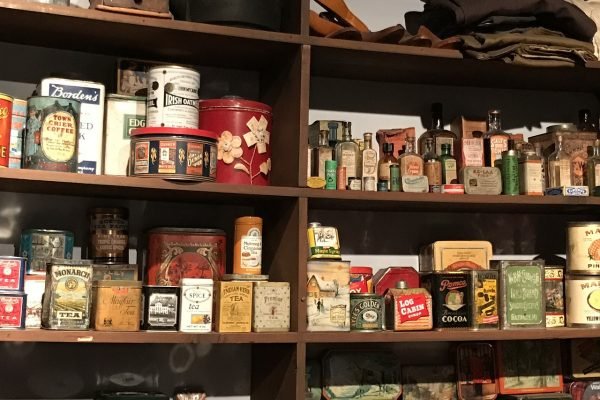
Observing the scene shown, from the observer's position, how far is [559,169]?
216 centimetres

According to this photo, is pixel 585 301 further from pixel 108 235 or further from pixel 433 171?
pixel 108 235

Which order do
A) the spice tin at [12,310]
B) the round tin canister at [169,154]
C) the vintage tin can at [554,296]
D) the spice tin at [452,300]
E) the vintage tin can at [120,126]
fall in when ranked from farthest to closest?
the vintage tin can at [554,296] < the spice tin at [452,300] < the vintage tin can at [120,126] < the round tin canister at [169,154] < the spice tin at [12,310]

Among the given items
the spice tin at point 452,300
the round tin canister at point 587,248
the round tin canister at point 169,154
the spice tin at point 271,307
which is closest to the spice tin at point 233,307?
the spice tin at point 271,307

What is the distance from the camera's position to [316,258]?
6.33ft

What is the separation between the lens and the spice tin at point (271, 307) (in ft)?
6.12

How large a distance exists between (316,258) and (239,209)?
335 mm

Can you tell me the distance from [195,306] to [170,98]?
501 millimetres

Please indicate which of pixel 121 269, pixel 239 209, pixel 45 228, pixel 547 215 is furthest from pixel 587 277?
pixel 45 228

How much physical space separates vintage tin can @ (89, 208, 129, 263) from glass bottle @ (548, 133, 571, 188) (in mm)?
1169

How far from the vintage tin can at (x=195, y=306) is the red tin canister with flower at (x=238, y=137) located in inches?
10.9

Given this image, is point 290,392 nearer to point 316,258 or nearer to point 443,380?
point 316,258

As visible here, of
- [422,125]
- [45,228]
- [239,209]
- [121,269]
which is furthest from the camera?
[422,125]

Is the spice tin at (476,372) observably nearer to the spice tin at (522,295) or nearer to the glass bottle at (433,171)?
the spice tin at (522,295)

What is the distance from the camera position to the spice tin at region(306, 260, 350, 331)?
1901mm
